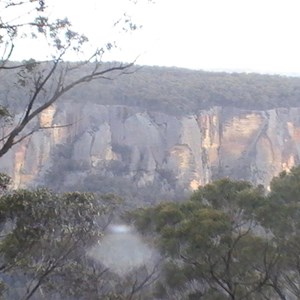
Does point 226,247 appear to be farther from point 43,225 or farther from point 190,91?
point 190,91

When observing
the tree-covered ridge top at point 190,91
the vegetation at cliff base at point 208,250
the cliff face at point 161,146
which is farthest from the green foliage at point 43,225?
the tree-covered ridge top at point 190,91

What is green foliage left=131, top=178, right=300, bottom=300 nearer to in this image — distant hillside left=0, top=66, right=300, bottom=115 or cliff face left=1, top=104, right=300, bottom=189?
cliff face left=1, top=104, right=300, bottom=189

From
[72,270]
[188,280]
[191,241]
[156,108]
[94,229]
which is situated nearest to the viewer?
[94,229]

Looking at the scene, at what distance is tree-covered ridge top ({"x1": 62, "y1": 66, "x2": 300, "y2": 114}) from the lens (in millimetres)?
34062

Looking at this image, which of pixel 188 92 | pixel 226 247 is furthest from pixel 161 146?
pixel 226 247

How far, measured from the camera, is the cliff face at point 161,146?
31.5 m

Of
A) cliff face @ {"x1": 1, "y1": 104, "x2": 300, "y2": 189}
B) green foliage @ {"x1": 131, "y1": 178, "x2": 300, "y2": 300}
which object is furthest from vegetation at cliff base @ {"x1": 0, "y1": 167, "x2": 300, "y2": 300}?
cliff face @ {"x1": 1, "y1": 104, "x2": 300, "y2": 189}

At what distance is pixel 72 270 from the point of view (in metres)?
8.88

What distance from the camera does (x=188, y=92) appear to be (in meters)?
35.6

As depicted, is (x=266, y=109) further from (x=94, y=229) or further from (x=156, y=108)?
(x=94, y=229)

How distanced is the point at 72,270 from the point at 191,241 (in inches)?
85.3

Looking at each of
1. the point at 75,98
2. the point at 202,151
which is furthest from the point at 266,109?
the point at 75,98

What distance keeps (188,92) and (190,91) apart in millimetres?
265

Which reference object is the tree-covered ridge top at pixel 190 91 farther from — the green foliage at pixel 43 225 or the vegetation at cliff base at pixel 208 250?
the green foliage at pixel 43 225
